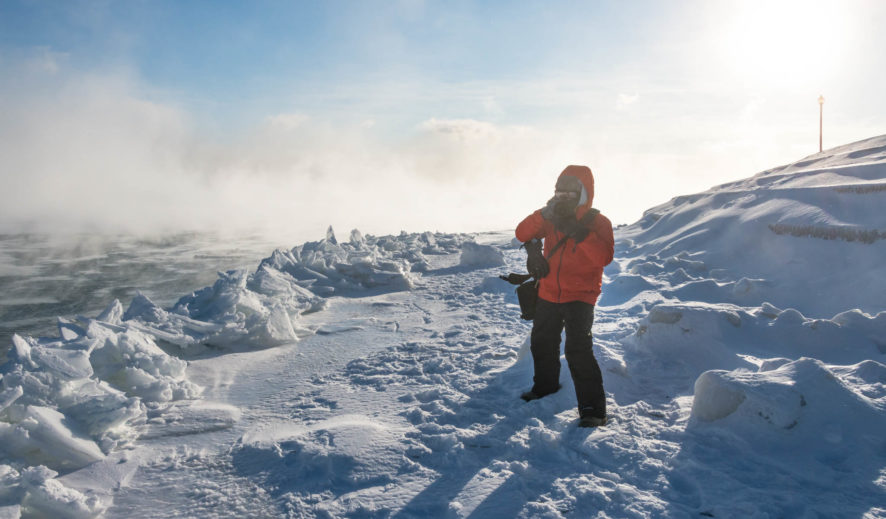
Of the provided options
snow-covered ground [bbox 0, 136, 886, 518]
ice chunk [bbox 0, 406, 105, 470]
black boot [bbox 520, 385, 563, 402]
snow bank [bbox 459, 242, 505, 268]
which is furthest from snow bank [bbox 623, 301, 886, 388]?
snow bank [bbox 459, 242, 505, 268]

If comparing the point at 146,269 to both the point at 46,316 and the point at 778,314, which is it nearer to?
the point at 46,316

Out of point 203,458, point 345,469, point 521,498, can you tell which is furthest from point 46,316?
point 521,498

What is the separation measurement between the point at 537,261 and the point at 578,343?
552 millimetres

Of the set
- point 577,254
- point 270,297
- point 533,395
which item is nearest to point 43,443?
Answer: point 533,395

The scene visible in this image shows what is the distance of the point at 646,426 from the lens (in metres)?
2.98

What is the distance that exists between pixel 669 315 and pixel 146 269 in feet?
45.5

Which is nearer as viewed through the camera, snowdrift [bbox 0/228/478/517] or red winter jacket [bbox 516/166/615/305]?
snowdrift [bbox 0/228/478/517]

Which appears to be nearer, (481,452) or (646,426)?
(481,452)

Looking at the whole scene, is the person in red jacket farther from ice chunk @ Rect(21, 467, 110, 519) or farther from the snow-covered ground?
ice chunk @ Rect(21, 467, 110, 519)

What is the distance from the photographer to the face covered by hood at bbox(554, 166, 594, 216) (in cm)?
298

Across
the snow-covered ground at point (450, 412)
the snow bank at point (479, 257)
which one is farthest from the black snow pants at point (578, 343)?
the snow bank at point (479, 257)

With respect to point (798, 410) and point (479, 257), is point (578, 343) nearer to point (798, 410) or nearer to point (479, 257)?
point (798, 410)

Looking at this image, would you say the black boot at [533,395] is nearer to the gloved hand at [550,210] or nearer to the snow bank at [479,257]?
the gloved hand at [550,210]

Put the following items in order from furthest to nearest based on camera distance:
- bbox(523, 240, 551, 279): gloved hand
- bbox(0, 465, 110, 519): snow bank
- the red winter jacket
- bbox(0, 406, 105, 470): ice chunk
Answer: bbox(523, 240, 551, 279): gloved hand
the red winter jacket
bbox(0, 406, 105, 470): ice chunk
bbox(0, 465, 110, 519): snow bank
